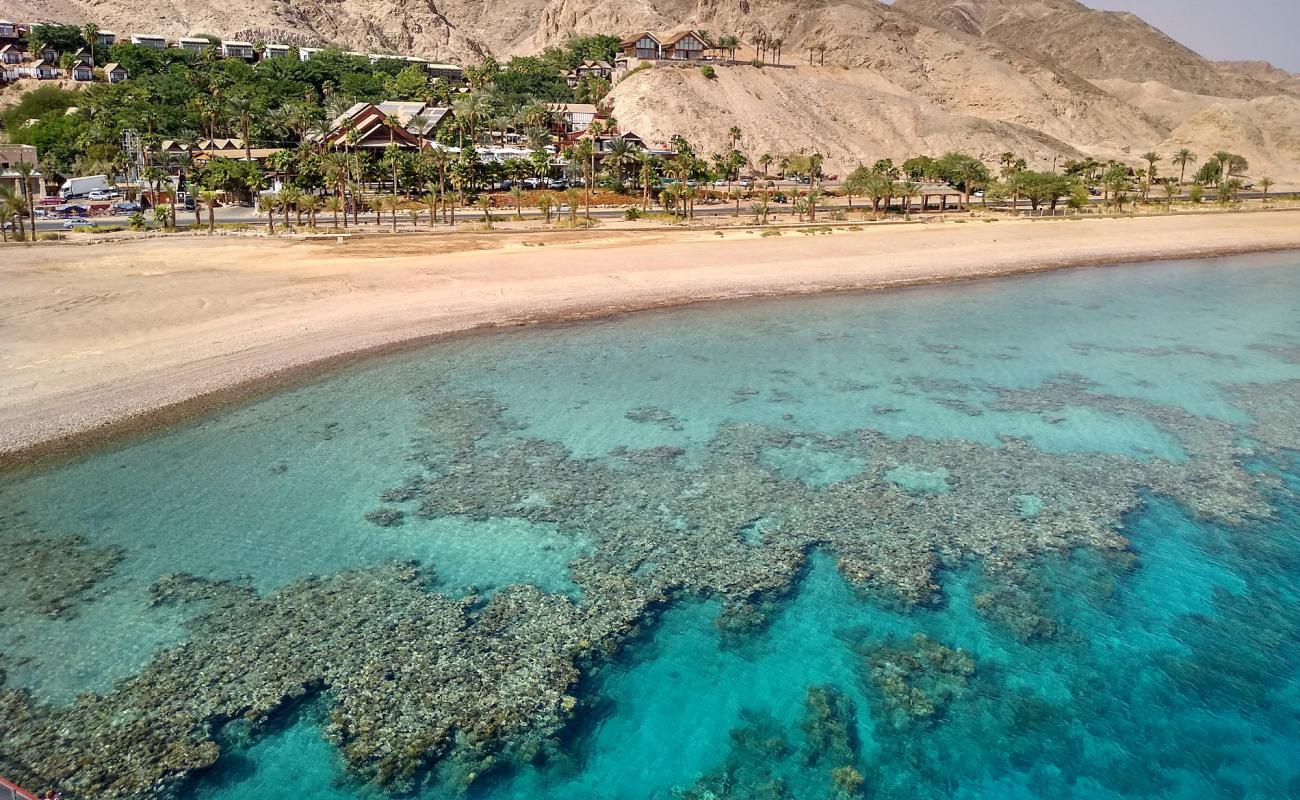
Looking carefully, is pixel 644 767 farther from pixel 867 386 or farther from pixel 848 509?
pixel 867 386

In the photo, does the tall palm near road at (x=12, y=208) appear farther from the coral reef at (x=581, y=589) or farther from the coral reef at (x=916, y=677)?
the coral reef at (x=916, y=677)

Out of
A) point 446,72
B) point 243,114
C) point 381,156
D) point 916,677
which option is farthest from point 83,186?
point 916,677

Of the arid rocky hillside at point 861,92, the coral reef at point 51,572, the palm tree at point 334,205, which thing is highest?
the arid rocky hillside at point 861,92

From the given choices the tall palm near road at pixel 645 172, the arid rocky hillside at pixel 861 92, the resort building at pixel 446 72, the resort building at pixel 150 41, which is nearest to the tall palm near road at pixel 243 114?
the tall palm near road at pixel 645 172

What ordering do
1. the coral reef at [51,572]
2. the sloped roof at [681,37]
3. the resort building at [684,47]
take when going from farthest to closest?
the resort building at [684,47]
the sloped roof at [681,37]
the coral reef at [51,572]

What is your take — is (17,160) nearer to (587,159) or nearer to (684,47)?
(587,159)
